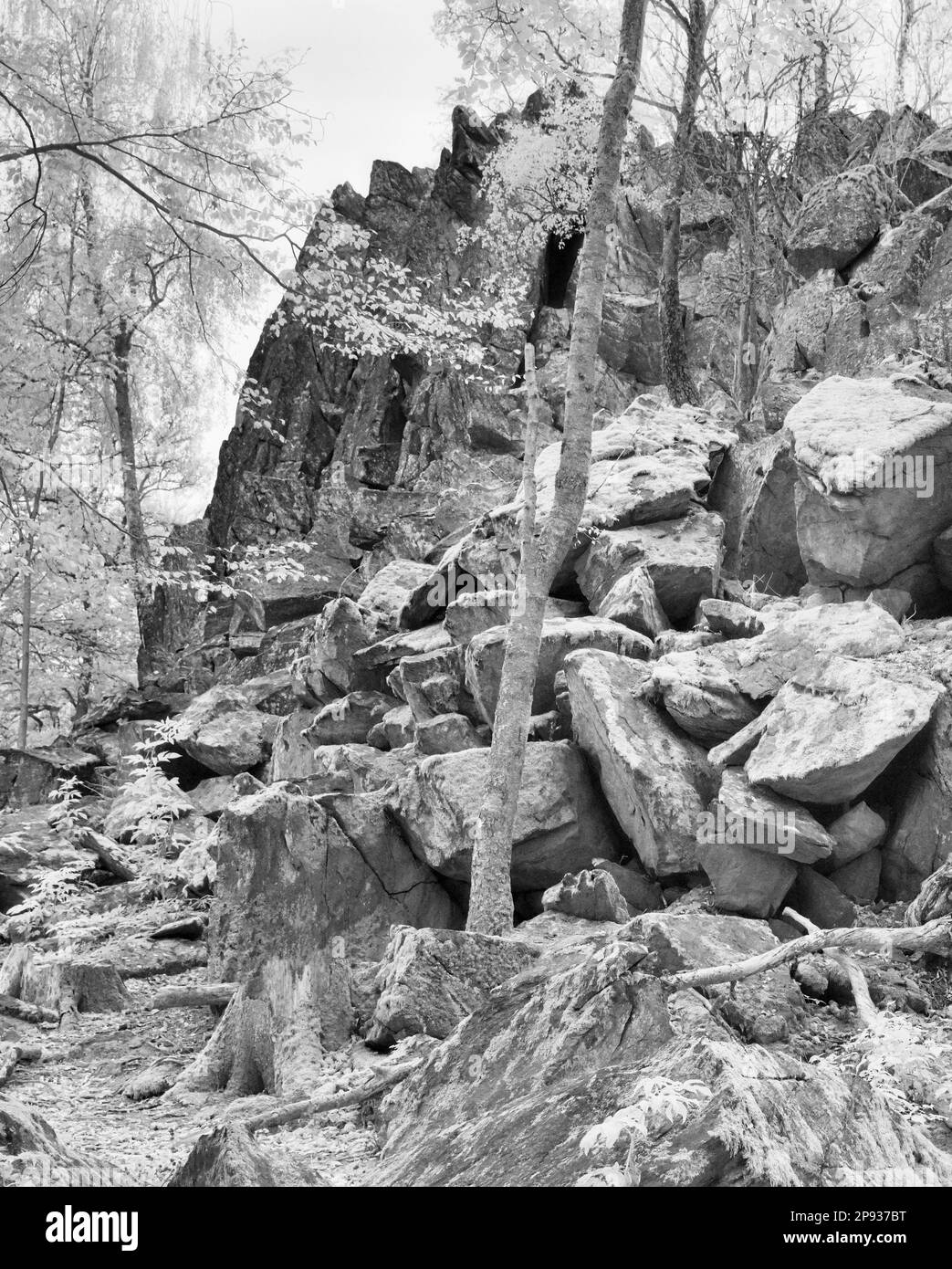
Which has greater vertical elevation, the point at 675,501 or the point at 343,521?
the point at 343,521

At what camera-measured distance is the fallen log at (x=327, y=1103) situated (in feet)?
17.3

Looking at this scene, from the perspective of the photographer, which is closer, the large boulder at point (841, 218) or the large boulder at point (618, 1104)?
the large boulder at point (618, 1104)

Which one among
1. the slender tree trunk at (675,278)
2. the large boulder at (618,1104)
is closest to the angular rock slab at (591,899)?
the large boulder at (618,1104)

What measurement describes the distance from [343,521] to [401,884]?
56.9 ft

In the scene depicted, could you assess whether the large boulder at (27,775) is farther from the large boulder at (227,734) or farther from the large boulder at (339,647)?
the large boulder at (339,647)

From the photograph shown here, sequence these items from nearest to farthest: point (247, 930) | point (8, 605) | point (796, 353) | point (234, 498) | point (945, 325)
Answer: point (247, 930)
point (945, 325)
point (796, 353)
point (8, 605)
point (234, 498)

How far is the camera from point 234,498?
27344 millimetres

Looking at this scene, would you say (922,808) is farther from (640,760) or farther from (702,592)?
(702,592)

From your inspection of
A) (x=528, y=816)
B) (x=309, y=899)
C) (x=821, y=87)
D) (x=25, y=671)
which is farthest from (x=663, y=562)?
(x=821, y=87)

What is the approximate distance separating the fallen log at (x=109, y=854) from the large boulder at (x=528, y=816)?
5.25 metres

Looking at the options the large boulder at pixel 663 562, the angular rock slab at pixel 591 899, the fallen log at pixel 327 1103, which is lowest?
the fallen log at pixel 327 1103

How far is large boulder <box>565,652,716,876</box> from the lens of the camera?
8.44 meters
